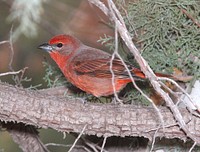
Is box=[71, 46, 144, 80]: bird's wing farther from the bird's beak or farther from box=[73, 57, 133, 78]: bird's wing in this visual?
the bird's beak

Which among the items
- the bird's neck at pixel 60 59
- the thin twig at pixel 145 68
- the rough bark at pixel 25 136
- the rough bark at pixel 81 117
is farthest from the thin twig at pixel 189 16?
the rough bark at pixel 25 136

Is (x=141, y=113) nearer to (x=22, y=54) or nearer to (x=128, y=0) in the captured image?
(x=128, y=0)

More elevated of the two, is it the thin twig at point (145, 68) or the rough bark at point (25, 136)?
the thin twig at point (145, 68)

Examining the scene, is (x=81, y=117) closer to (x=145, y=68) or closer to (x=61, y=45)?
(x=145, y=68)

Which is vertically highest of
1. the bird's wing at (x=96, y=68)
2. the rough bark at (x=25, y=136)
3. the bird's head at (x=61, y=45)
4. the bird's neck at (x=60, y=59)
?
the bird's head at (x=61, y=45)

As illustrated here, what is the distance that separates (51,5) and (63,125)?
169 cm

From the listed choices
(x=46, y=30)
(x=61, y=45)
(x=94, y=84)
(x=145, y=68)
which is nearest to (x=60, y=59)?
(x=61, y=45)

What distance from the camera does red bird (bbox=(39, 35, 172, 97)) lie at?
361cm

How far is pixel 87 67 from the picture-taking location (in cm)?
387

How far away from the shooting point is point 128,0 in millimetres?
3982

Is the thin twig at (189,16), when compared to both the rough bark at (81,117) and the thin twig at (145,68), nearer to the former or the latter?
the rough bark at (81,117)

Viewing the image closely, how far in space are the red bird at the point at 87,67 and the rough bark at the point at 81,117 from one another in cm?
45

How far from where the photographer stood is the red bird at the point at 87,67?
3611mm

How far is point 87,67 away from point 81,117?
0.81m
